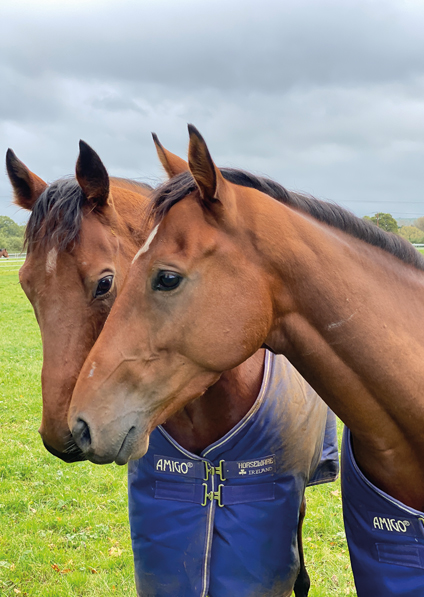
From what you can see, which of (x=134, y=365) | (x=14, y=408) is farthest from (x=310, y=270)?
(x=14, y=408)

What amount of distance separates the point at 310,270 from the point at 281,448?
1.08 metres

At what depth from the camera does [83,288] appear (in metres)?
2.44

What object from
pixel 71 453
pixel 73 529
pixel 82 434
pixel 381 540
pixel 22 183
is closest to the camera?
pixel 82 434

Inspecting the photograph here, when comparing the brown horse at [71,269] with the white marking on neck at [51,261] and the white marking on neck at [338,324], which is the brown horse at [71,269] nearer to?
the white marking on neck at [51,261]

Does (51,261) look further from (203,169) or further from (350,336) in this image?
(350,336)

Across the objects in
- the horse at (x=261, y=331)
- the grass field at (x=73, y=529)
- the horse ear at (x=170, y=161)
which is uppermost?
the horse ear at (x=170, y=161)

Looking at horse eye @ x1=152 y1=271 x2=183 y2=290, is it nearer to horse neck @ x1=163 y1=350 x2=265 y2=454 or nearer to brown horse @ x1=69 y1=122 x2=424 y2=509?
brown horse @ x1=69 y1=122 x2=424 y2=509

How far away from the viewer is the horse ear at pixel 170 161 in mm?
2422

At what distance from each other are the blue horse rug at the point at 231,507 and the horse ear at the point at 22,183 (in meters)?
1.56

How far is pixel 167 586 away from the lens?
104 inches

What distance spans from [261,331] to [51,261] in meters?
1.14

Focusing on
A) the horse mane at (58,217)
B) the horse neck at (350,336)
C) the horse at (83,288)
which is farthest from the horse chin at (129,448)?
the horse mane at (58,217)

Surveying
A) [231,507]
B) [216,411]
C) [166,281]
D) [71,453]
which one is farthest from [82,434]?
[231,507]

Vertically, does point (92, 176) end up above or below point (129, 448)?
above
